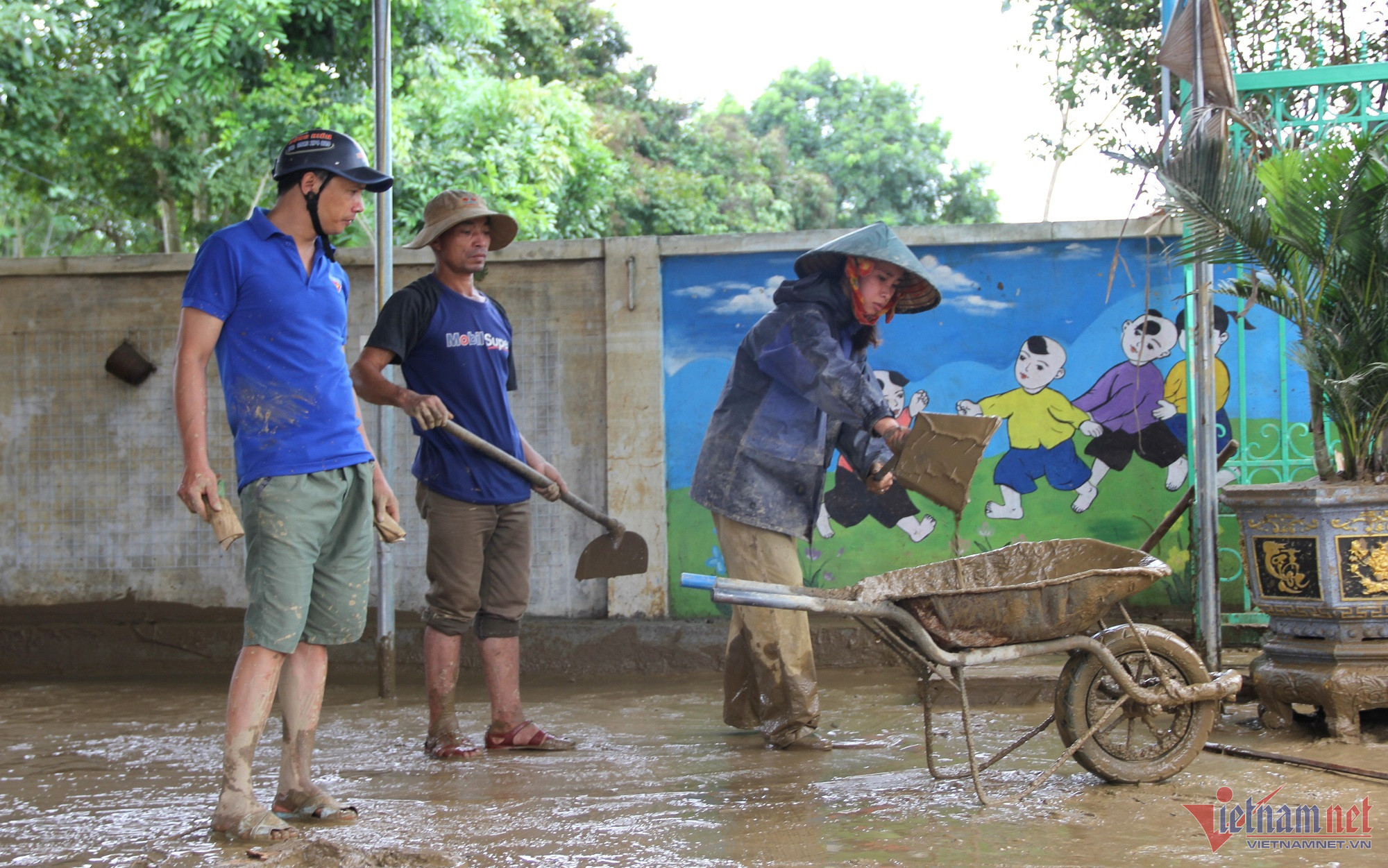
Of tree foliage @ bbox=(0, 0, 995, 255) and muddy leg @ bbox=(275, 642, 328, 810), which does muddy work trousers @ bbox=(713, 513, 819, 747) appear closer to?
muddy leg @ bbox=(275, 642, 328, 810)

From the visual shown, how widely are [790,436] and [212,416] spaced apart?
3.78m

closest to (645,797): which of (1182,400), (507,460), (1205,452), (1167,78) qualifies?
(507,460)

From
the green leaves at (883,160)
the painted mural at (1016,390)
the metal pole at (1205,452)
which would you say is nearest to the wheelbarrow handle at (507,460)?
the painted mural at (1016,390)

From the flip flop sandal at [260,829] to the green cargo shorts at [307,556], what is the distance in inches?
15.8

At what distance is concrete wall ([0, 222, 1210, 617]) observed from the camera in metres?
6.13

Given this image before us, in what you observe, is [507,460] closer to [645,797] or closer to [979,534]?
[645,797]

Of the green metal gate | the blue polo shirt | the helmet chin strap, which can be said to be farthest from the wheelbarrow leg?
the green metal gate

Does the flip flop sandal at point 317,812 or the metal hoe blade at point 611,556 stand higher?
the metal hoe blade at point 611,556

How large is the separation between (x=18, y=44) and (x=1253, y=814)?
38.8ft

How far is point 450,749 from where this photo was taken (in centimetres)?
385

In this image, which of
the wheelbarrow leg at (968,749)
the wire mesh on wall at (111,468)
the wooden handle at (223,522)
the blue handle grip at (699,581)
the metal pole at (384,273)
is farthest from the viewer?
the wire mesh on wall at (111,468)

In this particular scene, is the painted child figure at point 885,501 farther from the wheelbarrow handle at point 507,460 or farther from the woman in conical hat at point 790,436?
the wheelbarrow handle at point 507,460

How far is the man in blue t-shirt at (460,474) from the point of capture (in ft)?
12.8

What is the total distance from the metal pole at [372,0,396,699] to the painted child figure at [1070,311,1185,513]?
3.60 metres
